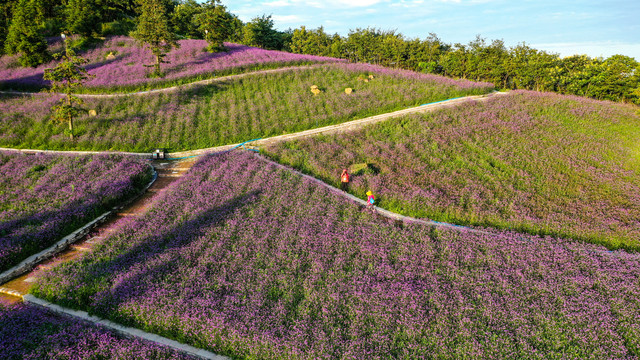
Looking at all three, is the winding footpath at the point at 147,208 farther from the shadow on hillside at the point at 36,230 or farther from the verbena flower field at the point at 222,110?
the verbena flower field at the point at 222,110

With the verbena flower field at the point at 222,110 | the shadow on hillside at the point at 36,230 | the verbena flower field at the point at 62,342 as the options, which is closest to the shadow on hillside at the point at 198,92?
the verbena flower field at the point at 222,110

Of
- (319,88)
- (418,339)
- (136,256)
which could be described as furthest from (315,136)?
(418,339)

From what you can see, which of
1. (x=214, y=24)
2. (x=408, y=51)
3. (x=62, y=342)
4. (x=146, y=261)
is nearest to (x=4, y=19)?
(x=214, y=24)

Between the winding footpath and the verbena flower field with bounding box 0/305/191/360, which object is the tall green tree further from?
the verbena flower field with bounding box 0/305/191/360

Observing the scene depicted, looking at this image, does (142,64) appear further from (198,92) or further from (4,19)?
(4,19)

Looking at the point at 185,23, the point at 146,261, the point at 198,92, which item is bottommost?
the point at 146,261

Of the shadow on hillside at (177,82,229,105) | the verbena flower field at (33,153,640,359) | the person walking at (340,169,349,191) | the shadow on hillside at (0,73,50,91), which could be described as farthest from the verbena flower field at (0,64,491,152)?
the verbena flower field at (33,153,640,359)

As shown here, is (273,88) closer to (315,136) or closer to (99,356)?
(315,136)
